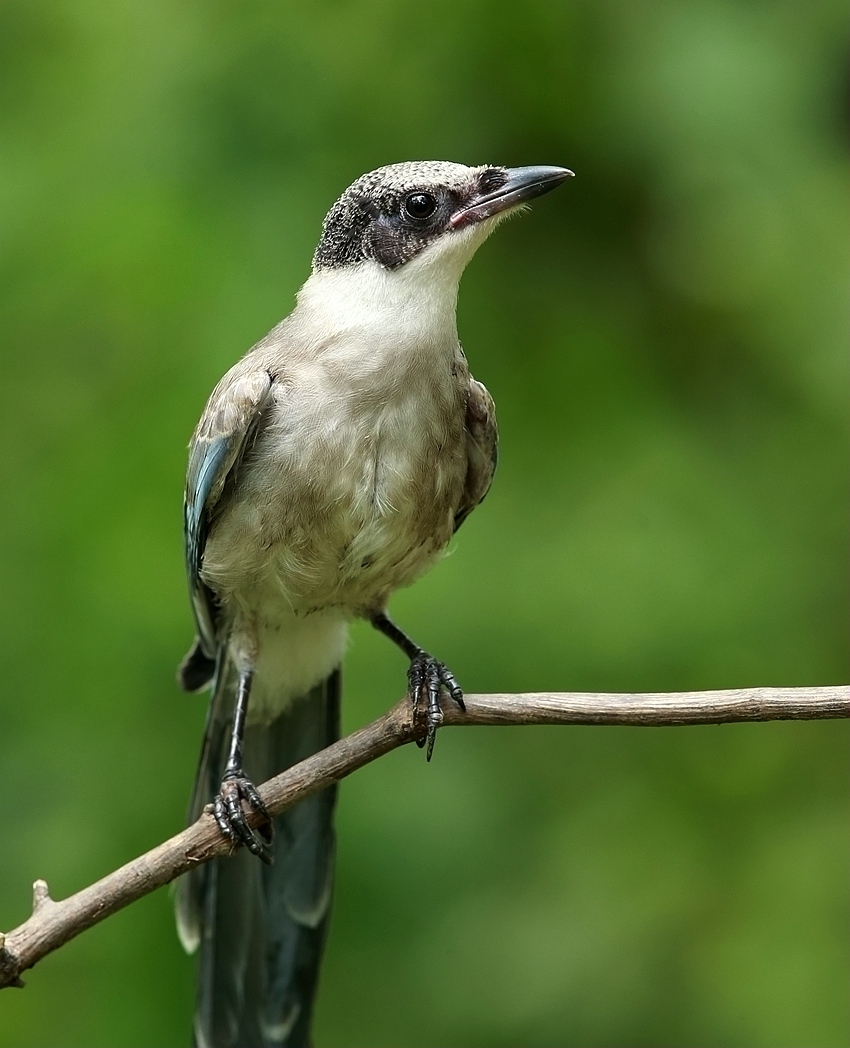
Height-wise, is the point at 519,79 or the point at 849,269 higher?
the point at 519,79

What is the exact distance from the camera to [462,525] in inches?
174

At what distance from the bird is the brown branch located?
0.25m

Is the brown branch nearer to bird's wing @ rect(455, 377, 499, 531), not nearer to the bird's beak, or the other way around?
bird's wing @ rect(455, 377, 499, 531)

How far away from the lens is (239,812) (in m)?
3.74

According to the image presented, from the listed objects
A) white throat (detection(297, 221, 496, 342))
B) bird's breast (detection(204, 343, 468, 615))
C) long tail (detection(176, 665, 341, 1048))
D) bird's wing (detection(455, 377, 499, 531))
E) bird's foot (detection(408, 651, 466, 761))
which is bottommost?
long tail (detection(176, 665, 341, 1048))

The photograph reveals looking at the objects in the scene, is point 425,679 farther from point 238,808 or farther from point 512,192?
point 512,192

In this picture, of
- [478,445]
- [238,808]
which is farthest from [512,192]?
[238,808]

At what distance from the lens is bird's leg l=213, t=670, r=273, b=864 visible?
3.66 metres

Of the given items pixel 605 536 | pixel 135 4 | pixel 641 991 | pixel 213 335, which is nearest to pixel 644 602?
pixel 605 536

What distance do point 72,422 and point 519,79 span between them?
175cm

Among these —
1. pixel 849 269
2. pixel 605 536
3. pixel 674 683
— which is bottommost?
pixel 674 683

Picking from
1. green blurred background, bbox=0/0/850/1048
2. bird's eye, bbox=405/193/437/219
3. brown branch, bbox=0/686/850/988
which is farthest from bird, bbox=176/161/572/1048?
brown branch, bbox=0/686/850/988

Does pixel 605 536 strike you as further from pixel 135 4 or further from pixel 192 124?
pixel 135 4

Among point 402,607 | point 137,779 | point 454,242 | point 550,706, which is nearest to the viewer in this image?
point 550,706
